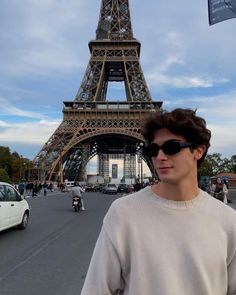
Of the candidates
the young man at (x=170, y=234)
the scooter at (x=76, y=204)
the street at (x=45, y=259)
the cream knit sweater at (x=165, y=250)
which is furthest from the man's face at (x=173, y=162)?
the scooter at (x=76, y=204)

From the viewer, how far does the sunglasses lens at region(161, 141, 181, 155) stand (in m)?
2.02

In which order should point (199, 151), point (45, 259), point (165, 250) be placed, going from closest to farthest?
point (165, 250) < point (199, 151) < point (45, 259)

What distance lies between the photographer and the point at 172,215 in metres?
1.92

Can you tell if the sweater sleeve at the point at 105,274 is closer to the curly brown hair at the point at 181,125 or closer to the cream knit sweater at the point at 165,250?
the cream knit sweater at the point at 165,250

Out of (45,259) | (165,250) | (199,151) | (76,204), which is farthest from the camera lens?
(76,204)

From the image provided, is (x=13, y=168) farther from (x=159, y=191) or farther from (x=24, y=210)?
(x=159, y=191)

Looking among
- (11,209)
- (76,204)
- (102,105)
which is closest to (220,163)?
(102,105)

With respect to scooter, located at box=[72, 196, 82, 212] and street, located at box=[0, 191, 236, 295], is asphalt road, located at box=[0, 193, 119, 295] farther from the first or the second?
scooter, located at box=[72, 196, 82, 212]

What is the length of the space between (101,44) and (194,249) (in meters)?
63.9

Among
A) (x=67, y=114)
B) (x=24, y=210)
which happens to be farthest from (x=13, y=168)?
(x=24, y=210)

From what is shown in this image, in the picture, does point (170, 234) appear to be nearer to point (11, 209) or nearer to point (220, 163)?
point (11, 209)

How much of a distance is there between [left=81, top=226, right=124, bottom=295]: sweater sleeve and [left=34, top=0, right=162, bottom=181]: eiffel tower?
53070 millimetres

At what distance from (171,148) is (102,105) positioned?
196 feet

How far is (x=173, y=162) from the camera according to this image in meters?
2.04
